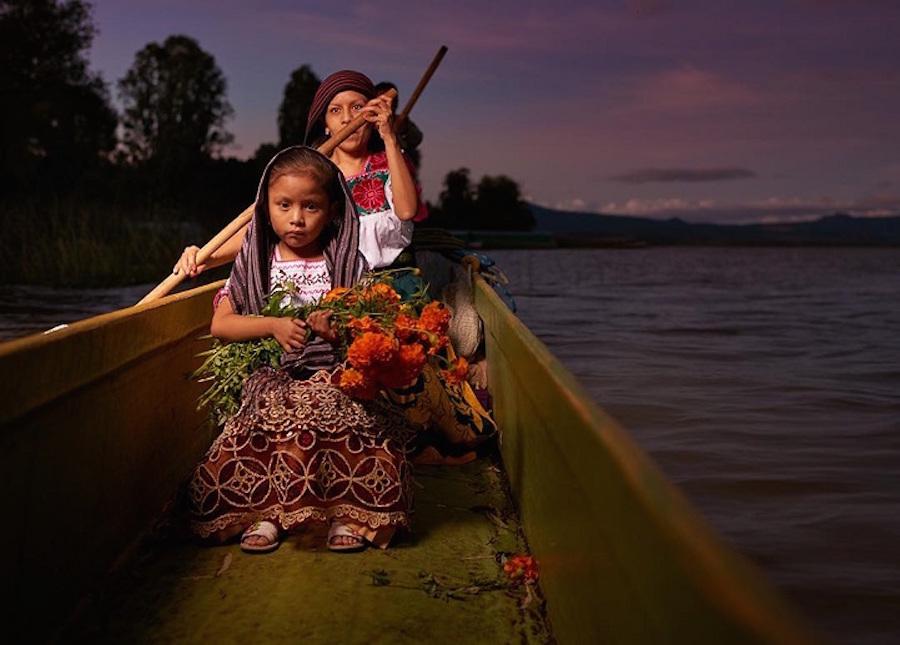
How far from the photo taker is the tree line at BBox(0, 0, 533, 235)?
31.6 m

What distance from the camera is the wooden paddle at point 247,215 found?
3871 millimetres

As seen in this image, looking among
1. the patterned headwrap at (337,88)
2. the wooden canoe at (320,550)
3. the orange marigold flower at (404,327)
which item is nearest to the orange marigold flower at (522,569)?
the wooden canoe at (320,550)

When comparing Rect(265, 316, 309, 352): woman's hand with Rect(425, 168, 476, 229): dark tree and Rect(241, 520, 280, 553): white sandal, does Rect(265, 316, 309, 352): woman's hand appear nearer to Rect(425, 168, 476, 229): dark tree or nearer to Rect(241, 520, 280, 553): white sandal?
Rect(241, 520, 280, 553): white sandal

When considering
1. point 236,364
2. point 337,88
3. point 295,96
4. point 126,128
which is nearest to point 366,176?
point 337,88

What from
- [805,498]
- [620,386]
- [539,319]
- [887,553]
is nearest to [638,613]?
[887,553]

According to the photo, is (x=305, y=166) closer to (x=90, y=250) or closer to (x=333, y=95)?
(x=333, y=95)

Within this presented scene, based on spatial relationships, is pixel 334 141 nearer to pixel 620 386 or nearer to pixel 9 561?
pixel 9 561

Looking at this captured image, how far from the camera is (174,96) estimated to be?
51500 mm

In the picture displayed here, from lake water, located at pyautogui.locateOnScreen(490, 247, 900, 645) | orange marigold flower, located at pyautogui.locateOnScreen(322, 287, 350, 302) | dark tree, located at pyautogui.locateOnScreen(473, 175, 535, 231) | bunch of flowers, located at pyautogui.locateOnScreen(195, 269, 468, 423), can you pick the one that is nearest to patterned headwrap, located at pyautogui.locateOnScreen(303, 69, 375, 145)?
bunch of flowers, located at pyautogui.locateOnScreen(195, 269, 468, 423)

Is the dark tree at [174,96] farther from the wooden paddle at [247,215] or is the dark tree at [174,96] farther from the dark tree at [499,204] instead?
the wooden paddle at [247,215]

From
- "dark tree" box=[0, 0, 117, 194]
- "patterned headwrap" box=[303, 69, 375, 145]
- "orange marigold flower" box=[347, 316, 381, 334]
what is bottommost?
"orange marigold flower" box=[347, 316, 381, 334]

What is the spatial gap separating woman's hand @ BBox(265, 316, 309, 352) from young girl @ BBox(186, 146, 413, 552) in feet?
0.04

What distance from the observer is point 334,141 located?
4.10m

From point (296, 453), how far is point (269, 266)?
648mm
